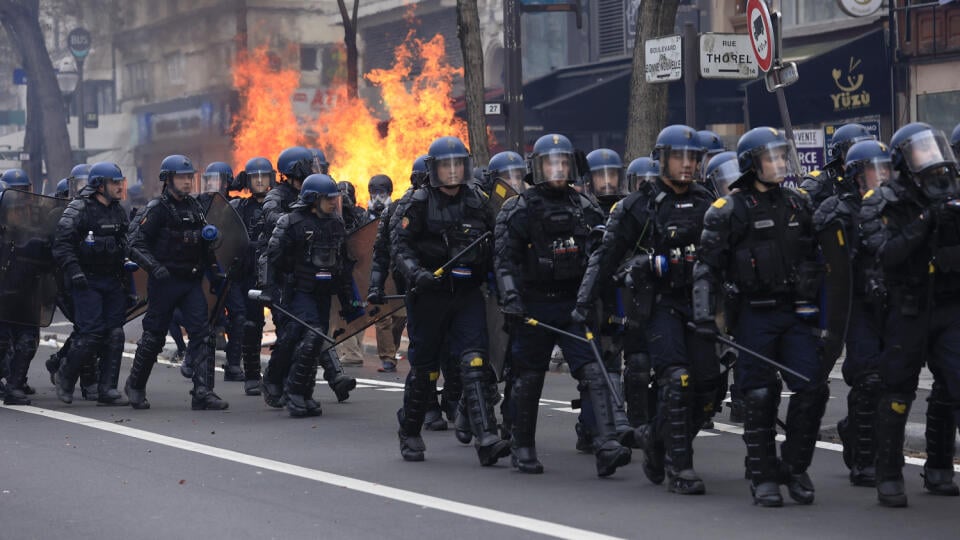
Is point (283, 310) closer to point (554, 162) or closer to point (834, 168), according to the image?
point (554, 162)

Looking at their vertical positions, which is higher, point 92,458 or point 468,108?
point 468,108

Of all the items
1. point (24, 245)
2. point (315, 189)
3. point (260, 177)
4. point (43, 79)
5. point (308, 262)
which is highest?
point (43, 79)

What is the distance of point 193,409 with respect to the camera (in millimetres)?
12977

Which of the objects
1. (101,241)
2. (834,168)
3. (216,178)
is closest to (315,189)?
(101,241)

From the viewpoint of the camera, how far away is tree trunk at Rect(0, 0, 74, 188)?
43.9 meters

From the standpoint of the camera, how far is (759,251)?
8.08 metres

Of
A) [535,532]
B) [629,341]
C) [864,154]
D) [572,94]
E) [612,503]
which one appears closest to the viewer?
[535,532]

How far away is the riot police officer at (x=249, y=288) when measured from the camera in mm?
14203

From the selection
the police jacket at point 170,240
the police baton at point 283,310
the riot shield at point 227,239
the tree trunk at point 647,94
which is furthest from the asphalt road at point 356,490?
the tree trunk at point 647,94

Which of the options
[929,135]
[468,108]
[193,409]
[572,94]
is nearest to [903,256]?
[929,135]

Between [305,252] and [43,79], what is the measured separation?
109ft

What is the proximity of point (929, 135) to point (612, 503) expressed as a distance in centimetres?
224

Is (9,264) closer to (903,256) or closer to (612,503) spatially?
(612,503)

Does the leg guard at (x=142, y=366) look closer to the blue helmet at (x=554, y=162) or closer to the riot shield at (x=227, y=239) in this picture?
the riot shield at (x=227, y=239)
